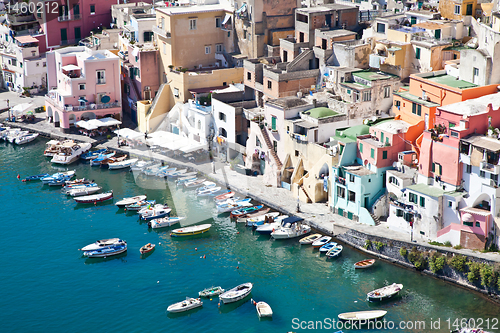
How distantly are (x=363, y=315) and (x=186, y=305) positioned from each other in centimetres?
1478

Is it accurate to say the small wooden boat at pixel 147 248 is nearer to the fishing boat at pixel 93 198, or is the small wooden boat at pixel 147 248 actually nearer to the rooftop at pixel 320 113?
the fishing boat at pixel 93 198

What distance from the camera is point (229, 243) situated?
7525cm

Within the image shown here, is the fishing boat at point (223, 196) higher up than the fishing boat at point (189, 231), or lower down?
higher up

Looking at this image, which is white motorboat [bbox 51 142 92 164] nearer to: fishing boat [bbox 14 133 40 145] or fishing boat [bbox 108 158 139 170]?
fishing boat [bbox 108 158 139 170]

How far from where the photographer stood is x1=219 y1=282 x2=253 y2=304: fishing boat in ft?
212

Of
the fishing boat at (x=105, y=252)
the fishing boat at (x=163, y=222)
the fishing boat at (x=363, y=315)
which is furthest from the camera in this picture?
the fishing boat at (x=163, y=222)

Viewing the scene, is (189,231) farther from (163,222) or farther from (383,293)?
(383,293)

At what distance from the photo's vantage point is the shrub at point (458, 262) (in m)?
Result: 65.5

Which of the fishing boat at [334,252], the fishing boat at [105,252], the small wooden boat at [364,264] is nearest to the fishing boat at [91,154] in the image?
the fishing boat at [105,252]

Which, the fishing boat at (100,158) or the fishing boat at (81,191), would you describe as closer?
the fishing boat at (81,191)

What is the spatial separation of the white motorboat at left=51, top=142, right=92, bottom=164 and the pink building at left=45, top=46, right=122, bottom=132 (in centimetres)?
650

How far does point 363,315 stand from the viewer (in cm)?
6159

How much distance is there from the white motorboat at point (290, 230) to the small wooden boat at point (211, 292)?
11071 mm

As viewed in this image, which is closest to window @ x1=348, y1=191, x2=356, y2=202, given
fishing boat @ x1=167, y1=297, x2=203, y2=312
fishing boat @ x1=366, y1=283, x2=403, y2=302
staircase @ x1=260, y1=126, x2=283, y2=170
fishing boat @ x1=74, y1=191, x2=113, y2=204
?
staircase @ x1=260, y1=126, x2=283, y2=170
